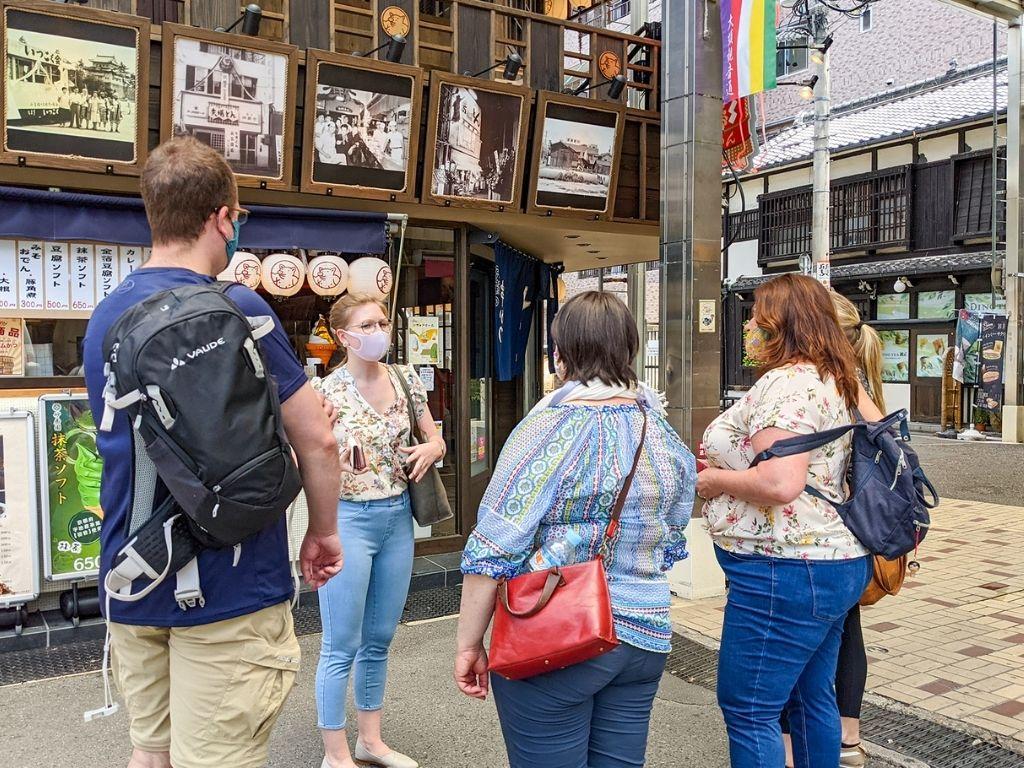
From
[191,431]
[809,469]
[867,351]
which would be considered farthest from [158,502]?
[867,351]

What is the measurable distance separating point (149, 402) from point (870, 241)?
2388cm

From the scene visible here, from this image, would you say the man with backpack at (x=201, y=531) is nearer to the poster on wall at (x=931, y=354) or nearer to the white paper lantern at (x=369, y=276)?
the white paper lantern at (x=369, y=276)

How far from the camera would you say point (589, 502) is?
7.14ft

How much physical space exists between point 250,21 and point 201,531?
15.1 ft

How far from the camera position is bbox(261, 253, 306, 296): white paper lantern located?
5934 mm

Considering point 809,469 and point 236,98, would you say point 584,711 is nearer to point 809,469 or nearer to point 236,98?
point 809,469

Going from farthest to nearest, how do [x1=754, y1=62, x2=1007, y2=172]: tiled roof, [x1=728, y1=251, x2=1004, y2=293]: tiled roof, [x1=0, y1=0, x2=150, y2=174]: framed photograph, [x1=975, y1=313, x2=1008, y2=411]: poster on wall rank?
[x1=754, y1=62, x2=1007, y2=172]: tiled roof
[x1=728, y1=251, x2=1004, y2=293]: tiled roof
[x1=975, y1=313, x2=1008, y2=411]: poster on wall
[x1=0, y1=0, x2=150, y2=174]: framed photograph

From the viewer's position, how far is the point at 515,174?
6.73 meters

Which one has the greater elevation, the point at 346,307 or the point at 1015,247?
the point at 1015,247

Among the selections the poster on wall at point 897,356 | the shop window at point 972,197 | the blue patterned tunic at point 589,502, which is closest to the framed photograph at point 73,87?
the blue patterned tunic at point 589,502

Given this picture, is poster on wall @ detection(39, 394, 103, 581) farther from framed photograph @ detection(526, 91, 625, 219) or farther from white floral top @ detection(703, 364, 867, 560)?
white floral top @ detection(703, 364, 867, 560)

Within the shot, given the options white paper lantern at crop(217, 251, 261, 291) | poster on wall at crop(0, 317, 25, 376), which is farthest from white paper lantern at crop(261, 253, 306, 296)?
poster on wall at crop(0, 317, 25, 376)

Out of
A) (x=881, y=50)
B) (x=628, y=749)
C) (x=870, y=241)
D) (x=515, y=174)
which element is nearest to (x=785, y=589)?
(x=628, y=749)

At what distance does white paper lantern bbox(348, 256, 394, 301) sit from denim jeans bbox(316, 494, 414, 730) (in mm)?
3059
